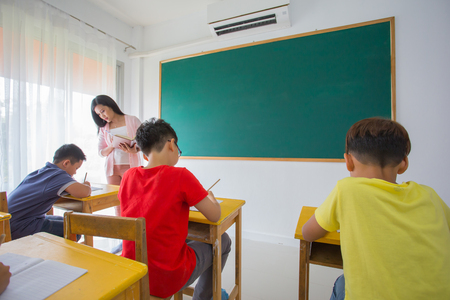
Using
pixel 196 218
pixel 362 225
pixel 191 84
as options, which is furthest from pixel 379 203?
pixel 191 84

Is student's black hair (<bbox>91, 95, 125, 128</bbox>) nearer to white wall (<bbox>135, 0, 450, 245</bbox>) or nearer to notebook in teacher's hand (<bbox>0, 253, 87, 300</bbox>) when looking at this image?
white wall (<bbox>135, 0, 450, 245</bbox>)

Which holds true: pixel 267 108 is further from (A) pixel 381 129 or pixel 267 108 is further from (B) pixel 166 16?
(B) pixel 166 16

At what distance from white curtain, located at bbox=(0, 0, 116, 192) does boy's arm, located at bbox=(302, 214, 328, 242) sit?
256 centimetres

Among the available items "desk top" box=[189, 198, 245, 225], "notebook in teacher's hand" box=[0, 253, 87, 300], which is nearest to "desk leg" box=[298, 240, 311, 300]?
"desk top" box=[189, 198, 245, 225]

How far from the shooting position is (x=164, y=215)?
966mm

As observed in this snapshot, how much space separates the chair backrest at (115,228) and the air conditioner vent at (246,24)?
2.53m

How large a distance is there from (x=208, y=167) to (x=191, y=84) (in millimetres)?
1190

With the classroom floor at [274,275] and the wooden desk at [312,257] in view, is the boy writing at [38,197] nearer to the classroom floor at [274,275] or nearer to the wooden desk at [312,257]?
the classroom floor at [274,275]

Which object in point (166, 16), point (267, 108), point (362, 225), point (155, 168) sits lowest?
point (362, 225)

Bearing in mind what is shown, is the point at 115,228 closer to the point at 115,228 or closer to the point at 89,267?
the point at 115,228

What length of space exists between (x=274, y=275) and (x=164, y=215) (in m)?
1.46

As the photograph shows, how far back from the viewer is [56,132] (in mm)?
2406

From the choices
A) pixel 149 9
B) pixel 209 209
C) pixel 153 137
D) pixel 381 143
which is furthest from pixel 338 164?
pixel 149 9

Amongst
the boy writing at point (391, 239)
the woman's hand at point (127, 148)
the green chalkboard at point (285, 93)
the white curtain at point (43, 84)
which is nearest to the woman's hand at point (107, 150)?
the woman's hand at point (127, 148)
